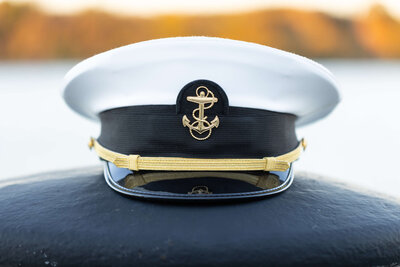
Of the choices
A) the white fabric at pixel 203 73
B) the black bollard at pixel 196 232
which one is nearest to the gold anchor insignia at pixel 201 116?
the white fabric at pixel 203 73

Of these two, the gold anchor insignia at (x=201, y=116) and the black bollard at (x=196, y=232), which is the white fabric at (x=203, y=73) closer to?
A: the gold anchor insignia at (x=201, y=116)

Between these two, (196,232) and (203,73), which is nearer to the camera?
(196,232)

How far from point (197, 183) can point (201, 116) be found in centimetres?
15

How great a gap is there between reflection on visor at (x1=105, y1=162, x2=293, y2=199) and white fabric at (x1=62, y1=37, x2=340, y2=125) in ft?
0.55

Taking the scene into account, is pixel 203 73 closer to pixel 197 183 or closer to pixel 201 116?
pixel 201 116

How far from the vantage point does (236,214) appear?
741 millimetres

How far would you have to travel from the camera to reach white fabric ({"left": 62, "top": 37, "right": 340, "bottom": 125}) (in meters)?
0.87

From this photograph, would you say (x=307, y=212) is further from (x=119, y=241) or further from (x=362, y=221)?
(x=119, y=241)

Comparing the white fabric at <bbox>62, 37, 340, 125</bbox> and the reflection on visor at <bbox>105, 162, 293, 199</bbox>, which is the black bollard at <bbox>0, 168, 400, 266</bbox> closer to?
the reflection on visor at <bbox>105, 162, 293, 199</bbox>

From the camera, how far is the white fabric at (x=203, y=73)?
0.87 m

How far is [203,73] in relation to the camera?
87 centimetres

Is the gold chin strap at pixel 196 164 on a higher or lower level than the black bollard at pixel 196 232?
higher

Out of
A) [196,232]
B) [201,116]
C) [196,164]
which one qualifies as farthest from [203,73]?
[196,232]

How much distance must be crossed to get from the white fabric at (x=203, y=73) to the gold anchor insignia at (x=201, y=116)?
0.04m
